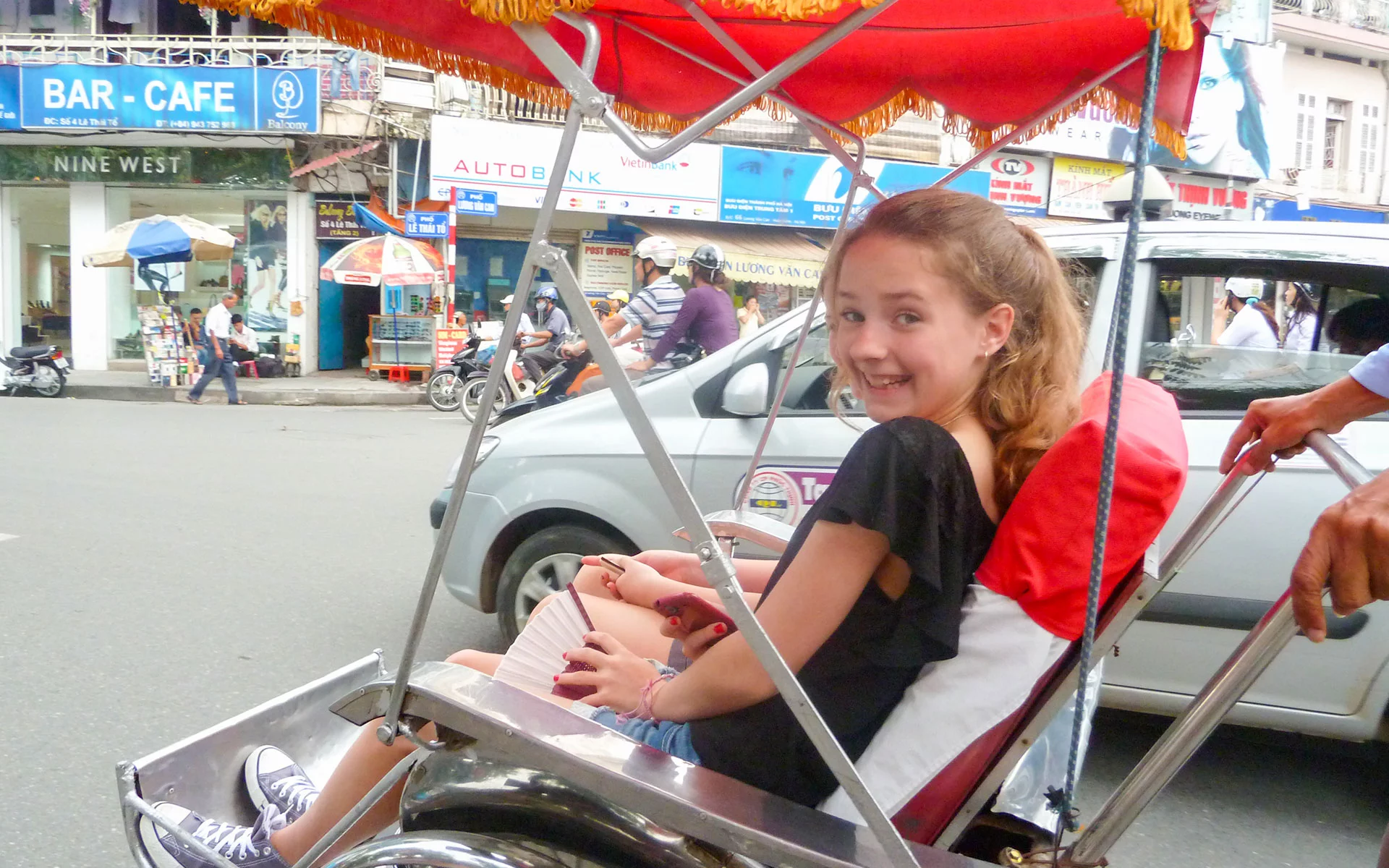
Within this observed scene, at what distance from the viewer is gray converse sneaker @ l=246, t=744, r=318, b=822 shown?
212 centimetres

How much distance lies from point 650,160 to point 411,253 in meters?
14.9

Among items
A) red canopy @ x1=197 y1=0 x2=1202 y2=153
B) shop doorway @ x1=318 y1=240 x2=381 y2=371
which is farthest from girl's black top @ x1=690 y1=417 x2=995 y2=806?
shop doorway @ x1=318 y1=240 x2=381 y2=371

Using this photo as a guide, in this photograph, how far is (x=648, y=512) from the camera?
3.71 meters

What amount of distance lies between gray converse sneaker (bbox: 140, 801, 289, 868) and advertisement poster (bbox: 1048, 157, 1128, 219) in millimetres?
20446

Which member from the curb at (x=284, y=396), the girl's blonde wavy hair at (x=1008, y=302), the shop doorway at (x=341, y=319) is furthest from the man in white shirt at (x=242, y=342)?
the girl's blonde wavy hair at (x=1008, y=302)

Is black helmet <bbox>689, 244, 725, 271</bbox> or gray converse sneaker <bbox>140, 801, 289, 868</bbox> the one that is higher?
black helmet <bbox>689, 244, 725, 271</bbox>

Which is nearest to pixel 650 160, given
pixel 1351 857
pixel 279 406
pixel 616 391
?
pixel 616 391

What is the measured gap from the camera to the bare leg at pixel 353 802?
174 cm

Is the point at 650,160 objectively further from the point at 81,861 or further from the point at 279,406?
the point at 279,406

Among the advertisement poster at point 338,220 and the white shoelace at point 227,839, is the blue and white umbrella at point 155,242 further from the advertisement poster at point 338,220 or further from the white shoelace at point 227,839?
the white shoelace at point 227,839

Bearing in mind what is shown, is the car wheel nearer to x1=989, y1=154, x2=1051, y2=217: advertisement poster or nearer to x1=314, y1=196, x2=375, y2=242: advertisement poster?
x1=314, y1=196, x2=375, y2=242: advertisement poster

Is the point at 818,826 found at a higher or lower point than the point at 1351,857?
higher

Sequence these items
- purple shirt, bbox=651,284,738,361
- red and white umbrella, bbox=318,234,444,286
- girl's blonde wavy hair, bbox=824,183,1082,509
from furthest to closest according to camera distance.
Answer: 1. red and white umbrella, bbox=318,234,444,286
2. purple shirt, bbox=651,284,738,361
3. girl's blonde wavy hair, bbox=824,183,1082,509

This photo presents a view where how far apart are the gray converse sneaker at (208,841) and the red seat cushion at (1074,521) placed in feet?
4.69
